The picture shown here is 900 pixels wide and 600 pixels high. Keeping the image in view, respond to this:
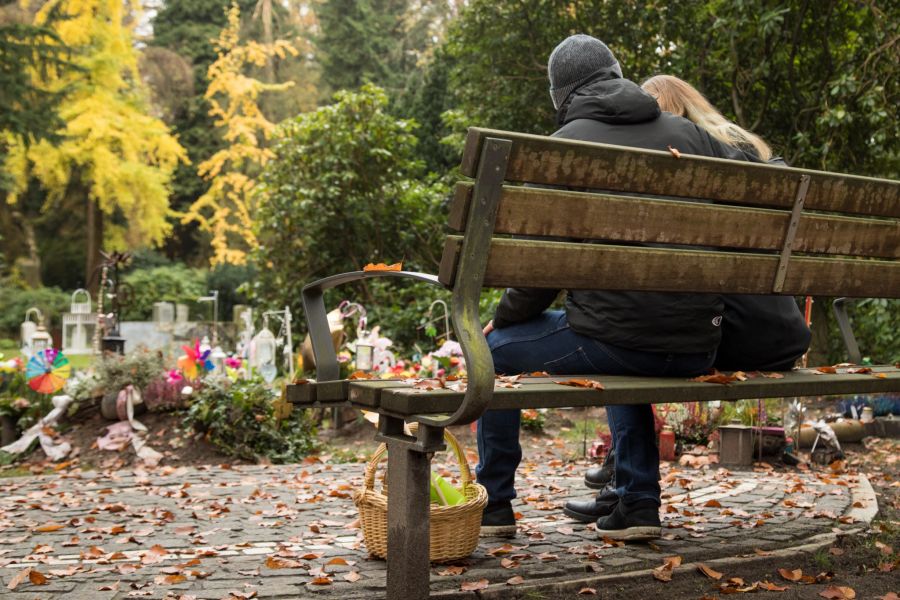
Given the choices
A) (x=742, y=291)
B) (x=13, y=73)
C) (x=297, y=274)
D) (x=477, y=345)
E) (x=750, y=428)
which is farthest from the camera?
(x=13, y=73)

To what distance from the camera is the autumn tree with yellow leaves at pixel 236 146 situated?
86.4ft

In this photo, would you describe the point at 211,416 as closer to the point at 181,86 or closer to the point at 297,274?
the point at 297,274

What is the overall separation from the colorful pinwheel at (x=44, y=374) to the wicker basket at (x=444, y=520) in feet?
17.2

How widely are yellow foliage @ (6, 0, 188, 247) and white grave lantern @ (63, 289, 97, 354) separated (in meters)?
6.26

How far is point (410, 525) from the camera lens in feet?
8.57

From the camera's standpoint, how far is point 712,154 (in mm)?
3438

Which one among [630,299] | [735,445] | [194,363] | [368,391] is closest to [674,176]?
[630,299]

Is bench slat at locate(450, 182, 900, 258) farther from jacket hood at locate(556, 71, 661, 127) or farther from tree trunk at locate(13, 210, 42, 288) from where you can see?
tree trunk at locate(13, 210, 42, 288)

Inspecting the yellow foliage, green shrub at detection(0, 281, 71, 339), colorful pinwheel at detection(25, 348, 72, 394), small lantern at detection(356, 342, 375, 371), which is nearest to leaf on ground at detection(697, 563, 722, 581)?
small lantern at detection(356, 342, 375, 371)

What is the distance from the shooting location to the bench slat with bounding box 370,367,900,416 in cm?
258

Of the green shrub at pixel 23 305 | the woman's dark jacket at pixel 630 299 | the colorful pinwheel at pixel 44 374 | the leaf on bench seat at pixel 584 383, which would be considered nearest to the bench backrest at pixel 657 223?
the woman's dark jacket at pixel 630 299

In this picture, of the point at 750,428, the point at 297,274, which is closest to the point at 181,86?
the point at 297,274

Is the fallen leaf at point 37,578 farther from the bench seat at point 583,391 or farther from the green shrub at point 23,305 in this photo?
the green shrub at point 23,305

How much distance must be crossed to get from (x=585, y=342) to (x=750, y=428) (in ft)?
10.1
